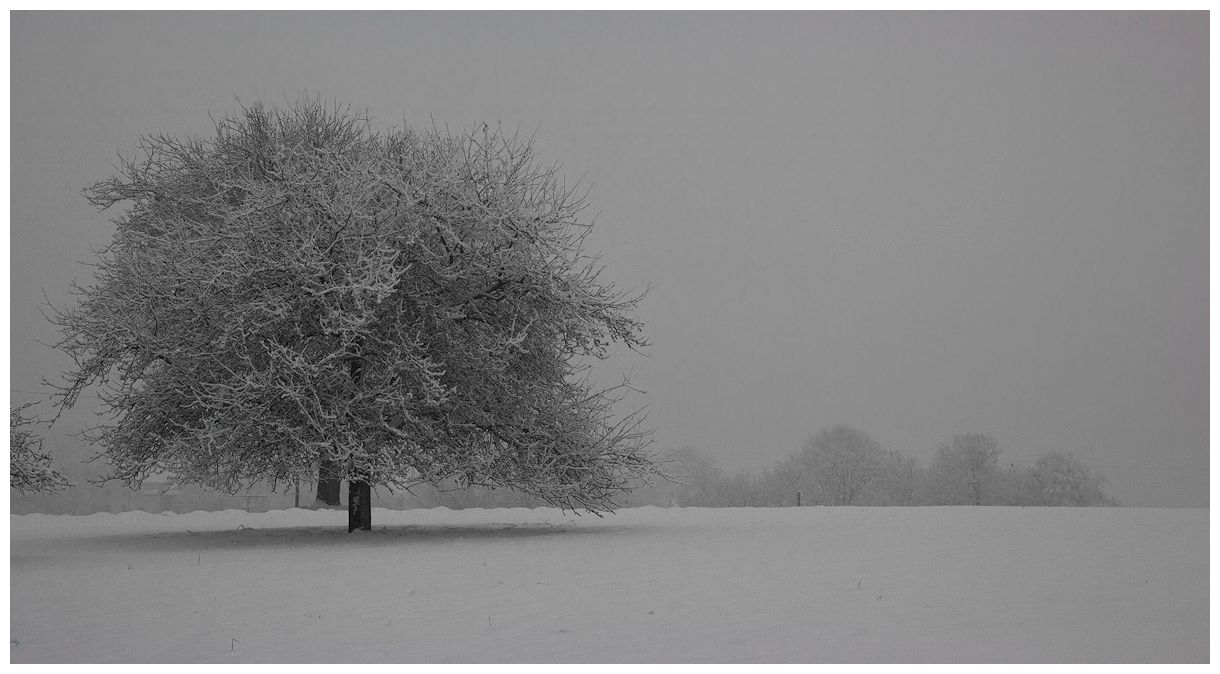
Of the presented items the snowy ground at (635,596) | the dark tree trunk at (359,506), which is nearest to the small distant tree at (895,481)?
the dark tree trunk at (359,506)

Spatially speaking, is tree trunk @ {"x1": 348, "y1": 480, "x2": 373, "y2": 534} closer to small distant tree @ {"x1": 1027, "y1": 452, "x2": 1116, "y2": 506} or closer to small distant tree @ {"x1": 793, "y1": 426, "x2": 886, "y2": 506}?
small distant tree @ {"x1": 793, "y1": 426, "x2": 886, "y2": 506}

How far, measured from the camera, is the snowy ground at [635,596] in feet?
23.2

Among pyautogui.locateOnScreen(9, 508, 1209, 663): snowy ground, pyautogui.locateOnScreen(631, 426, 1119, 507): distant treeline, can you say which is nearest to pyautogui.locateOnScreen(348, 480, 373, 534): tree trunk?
pyautogui.locateOnScreen(9, 508, 1209, 663): snowy ground

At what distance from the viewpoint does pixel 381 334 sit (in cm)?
1420

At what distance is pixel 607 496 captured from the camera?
1505cm

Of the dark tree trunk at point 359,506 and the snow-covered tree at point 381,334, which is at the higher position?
the snow-covered tree at point 381,334

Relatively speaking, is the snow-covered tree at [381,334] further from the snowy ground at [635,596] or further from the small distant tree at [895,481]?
the small distant tree at [895,481]

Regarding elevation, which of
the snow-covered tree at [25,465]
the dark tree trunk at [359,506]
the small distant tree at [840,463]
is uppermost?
the snow-covered tree at [25,465]

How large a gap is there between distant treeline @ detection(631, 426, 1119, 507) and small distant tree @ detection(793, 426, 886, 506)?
0.05m

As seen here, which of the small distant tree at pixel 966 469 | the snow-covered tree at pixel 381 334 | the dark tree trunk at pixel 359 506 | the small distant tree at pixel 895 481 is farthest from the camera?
the small distant tree at pixel 966 469

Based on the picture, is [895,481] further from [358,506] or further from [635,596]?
[635,596]

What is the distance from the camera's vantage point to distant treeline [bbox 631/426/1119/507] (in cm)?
4397

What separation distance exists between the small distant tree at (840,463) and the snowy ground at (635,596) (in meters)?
27.4

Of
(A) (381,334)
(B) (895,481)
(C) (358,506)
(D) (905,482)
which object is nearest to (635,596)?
(A) (381,334)
